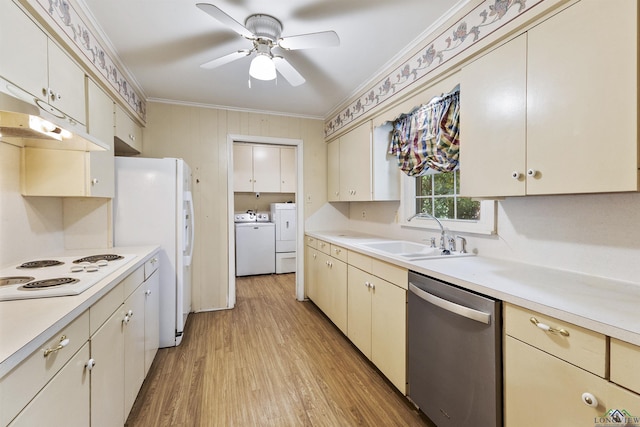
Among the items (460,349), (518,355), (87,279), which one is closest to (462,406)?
(460,349)

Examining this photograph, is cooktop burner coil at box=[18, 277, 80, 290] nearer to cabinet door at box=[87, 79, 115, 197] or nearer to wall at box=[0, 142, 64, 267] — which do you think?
wall at box=[0, 142, 64, 267]

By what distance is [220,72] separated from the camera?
246 cm

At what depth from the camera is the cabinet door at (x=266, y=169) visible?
509cm

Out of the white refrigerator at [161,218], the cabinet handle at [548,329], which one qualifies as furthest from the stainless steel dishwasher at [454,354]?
the white refrigerator at [161,218]

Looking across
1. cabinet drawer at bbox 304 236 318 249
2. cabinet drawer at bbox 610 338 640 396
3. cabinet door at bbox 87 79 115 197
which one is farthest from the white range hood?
cabinet drawer at bbox 304 236 318 249

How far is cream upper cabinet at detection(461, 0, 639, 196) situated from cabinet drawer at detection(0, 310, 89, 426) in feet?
6.13

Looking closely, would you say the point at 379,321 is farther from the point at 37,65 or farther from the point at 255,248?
the point at 255,248

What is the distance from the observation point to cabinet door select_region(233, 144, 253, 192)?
4988mm

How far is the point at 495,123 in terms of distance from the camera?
1.44m

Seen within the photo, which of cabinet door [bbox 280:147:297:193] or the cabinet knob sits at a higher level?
cabinet door [bbox 280:147:297:193]

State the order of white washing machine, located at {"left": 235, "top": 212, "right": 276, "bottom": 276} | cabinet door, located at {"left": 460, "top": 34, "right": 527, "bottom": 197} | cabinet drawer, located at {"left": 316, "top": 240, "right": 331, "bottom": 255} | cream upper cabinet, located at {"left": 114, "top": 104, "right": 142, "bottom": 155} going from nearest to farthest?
1. cabinet door, located at {"left": 460, "top": 34, "right": 527, "bottom": 197}
2. cream upper cabinet, located at {"left": 114, "top": 104, "right": 142, "bottom": 155}
3. cabinet drawer, located at {"left": 316, "top": 240, "right": 331, "bottom": 255}
4. white washing machine, located at {"left": 235, "top": 212, "right": 276, "bottom": 276}

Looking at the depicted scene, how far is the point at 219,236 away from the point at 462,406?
281cm

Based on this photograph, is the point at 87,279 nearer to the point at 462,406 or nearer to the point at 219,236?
the point at 462,406

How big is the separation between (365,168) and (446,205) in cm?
85
